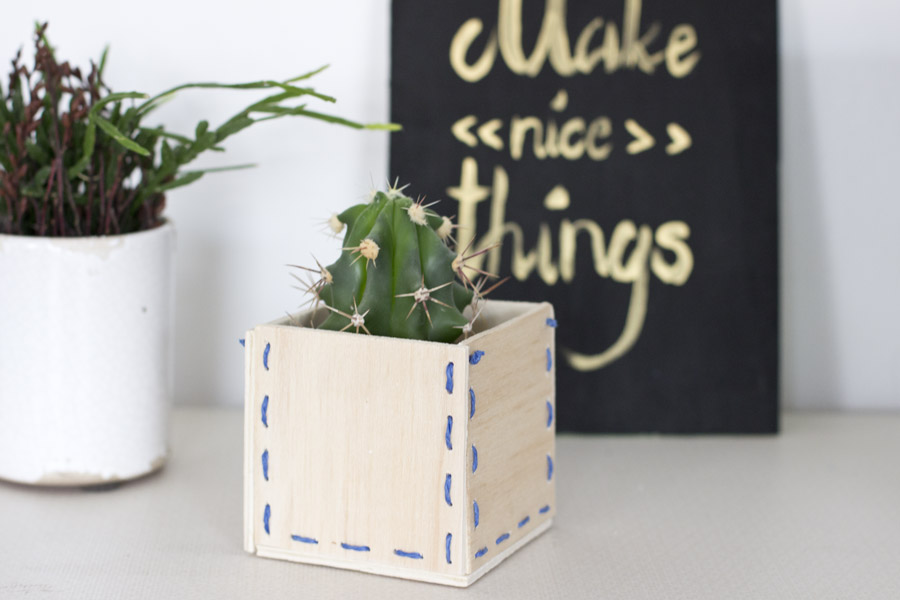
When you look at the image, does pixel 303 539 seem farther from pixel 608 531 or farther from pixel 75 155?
pixel 75 155

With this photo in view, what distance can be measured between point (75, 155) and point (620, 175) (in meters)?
0.44

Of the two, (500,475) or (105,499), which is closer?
(500,475)

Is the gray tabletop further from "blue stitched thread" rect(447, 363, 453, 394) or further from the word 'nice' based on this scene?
the word 'nice'

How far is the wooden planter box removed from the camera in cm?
62

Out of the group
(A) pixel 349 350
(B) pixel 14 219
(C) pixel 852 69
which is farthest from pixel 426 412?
(C) pixel 852 69

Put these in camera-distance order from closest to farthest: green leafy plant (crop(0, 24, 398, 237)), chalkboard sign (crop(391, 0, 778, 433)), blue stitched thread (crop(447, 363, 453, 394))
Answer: blue stitched thread (crop(447, 363, 453, 394)), green leafy plant (crop(0, 24, 398, 237)), chalkboard sign (crop(391, 0, 778, 433))

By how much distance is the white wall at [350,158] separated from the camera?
94 cm

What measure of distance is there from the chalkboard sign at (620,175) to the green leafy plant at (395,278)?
0.26 m

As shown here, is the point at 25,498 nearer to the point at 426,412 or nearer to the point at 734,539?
the point at 426,412

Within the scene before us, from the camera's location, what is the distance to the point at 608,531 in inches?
28.4

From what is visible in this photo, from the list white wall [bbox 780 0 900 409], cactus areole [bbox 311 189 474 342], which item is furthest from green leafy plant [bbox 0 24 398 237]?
white wall [bbox 780 0 900 409]

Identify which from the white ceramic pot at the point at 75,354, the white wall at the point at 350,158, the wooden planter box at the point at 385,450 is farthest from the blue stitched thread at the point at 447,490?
the white wall at the point at 350,158

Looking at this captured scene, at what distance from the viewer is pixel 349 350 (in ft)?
2.08

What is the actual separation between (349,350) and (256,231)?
1.23 ft
